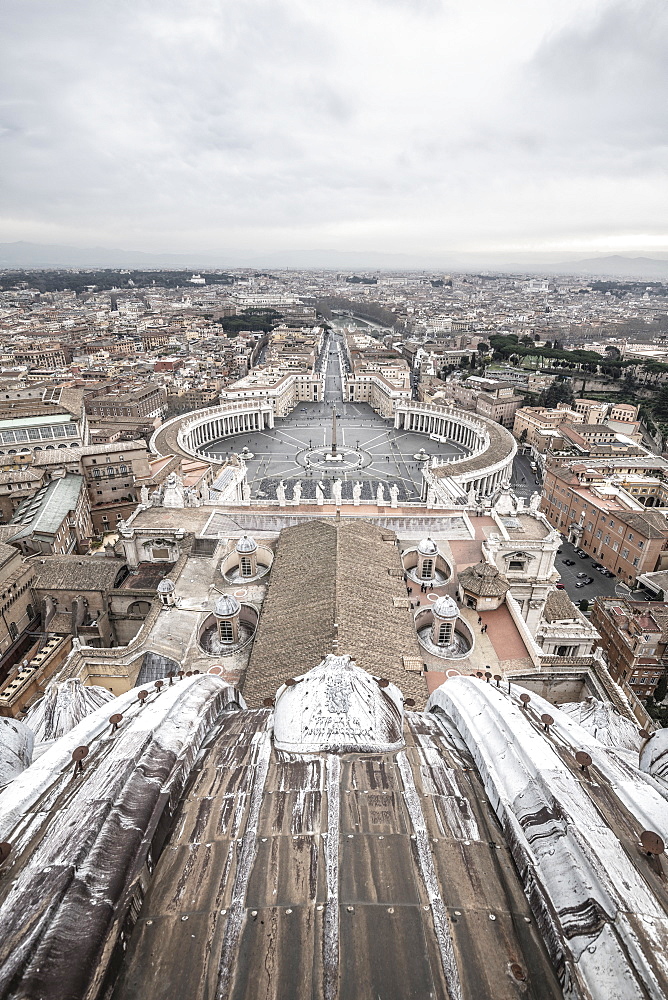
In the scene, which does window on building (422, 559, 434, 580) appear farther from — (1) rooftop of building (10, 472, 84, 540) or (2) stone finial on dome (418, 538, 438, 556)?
(1) rooftop of building (10, 472, 84, 540)

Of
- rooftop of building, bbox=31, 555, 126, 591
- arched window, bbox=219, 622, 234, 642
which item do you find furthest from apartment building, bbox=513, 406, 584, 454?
arched window, bbox=219, 622, 234, 642

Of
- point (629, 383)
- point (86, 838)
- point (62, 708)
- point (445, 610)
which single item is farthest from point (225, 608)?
point (629, 383)

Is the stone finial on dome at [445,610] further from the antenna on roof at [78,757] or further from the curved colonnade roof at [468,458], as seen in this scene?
the curved colonnade roof at [468,458]

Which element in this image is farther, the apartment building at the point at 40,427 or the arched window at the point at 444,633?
the apartment building at the point at 40,427

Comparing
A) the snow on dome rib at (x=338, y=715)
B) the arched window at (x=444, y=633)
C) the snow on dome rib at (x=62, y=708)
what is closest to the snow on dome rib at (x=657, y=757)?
the snow on dome rib at (x=338, y=715)

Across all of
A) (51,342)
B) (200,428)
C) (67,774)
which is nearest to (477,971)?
(67,774)
